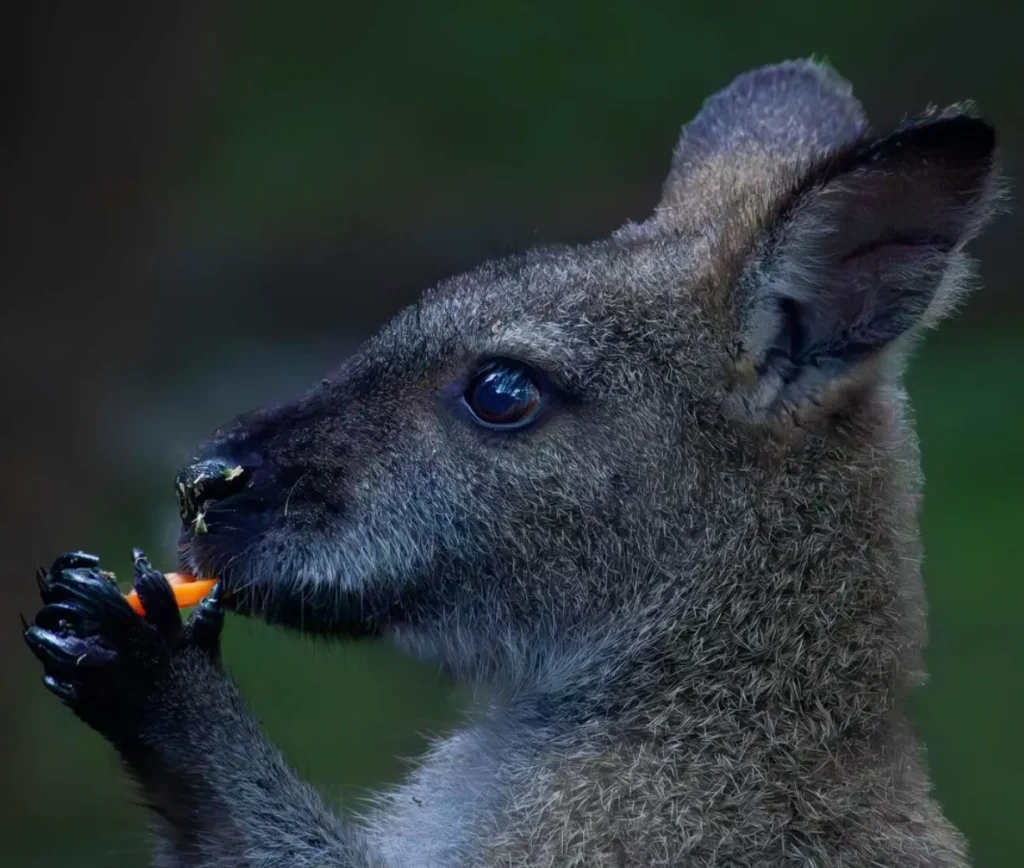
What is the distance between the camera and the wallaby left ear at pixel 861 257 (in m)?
3.58

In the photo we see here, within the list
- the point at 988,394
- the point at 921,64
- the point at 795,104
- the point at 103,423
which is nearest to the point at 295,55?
the point at 103,423

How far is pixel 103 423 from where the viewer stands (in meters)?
9.46

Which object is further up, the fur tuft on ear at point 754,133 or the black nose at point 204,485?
the fur tuft on ear at point 754,133

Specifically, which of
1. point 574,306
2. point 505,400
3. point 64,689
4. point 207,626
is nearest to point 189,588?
point 207,626

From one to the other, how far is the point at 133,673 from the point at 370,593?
0.66m

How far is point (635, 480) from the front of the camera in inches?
159

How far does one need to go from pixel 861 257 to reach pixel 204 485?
1759 millimetres

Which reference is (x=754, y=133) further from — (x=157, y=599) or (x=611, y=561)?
(x=157, y=599)

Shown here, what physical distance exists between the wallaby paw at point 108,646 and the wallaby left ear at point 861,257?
1603 millimetres

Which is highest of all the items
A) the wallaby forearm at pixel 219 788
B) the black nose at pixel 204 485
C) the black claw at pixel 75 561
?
the black nose at pixel 204 485

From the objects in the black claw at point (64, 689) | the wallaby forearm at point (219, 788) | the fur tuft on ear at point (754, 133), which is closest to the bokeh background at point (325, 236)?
the fur tuft on ear at point (754, 133)

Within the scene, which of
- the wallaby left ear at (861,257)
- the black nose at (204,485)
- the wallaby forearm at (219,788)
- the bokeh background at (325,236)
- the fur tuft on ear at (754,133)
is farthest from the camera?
the bokeh background at (325,236)

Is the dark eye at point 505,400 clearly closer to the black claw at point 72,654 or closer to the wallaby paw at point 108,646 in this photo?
the wallaby paw at point 108,646

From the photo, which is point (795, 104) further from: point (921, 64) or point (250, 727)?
point (921, 64)
